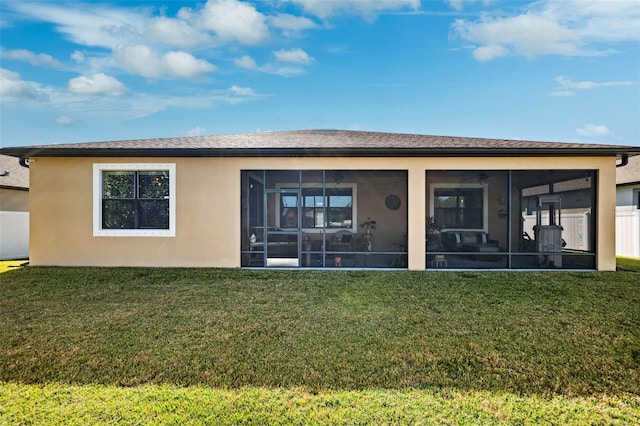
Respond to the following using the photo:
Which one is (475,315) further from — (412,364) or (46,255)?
(46,255)

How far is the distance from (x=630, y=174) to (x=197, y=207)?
16.3m

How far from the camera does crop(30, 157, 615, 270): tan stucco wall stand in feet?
28.8

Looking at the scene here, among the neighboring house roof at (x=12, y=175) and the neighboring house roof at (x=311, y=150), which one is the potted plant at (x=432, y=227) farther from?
the neighboring house roof at (x=12, y=175)

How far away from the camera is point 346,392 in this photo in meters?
3.13

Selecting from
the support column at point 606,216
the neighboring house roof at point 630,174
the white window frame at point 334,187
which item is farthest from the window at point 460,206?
the neighboring house roof at point 630,174

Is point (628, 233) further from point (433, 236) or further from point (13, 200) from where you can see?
point (13, 200)

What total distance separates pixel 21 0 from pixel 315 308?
40.4ft

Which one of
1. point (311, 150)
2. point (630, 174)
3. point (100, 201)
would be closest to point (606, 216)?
point (311, 150)

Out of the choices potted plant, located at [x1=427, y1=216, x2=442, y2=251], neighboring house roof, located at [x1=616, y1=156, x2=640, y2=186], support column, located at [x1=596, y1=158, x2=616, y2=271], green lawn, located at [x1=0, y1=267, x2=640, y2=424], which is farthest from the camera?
neighboring house roof, located at [x1=616, y1=156, x2=640, y2=186]

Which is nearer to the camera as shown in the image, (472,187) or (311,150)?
(311,150)

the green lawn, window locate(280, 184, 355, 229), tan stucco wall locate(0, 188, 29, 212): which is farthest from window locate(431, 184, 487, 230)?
tan stucco wall locate(0, 188, 29, 212)

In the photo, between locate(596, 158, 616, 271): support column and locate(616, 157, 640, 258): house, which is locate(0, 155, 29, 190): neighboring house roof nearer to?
locate(596, 158, 616, 271): support column

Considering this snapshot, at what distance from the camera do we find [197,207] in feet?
29.5

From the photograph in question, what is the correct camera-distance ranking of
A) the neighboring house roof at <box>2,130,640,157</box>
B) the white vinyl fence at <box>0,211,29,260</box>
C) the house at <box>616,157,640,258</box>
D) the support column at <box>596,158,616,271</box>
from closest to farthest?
the neighboring house roof at <box>2,130,640,157</box> < the support column at <box>596,158,616,271</box> < the white vinyl fence at <box>0,211,29,260</box> < the house at <box>616,157,640,258</box>
